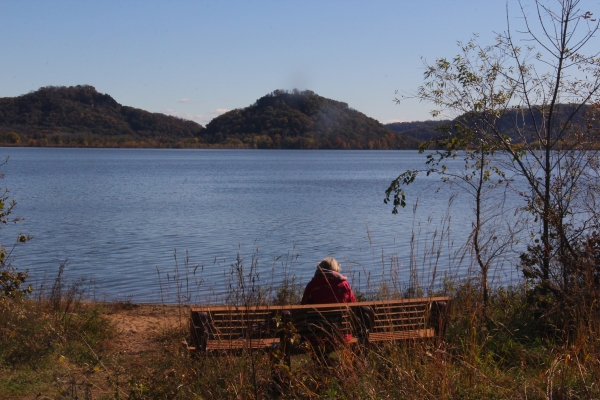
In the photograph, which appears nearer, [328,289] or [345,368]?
[345,368]

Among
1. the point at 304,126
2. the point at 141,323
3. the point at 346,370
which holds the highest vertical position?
the point at 304,126

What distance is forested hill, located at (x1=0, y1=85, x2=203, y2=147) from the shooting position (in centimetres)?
17150

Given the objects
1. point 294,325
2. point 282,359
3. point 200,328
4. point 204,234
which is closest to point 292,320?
point 294,325

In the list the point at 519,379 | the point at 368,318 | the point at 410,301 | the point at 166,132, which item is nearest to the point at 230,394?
the point at 368,318

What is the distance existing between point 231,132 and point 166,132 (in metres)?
29.4

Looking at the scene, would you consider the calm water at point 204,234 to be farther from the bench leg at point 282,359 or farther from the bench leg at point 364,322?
the bench leg at point 282,359

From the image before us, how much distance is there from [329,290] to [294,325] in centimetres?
74

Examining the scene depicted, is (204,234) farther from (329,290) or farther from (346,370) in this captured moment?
(346,370)

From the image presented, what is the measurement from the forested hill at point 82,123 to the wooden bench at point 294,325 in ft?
564

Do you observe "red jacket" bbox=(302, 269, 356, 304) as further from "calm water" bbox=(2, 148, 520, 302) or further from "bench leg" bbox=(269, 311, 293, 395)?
"bench leg" bbox=(269, 311, 293, 395)

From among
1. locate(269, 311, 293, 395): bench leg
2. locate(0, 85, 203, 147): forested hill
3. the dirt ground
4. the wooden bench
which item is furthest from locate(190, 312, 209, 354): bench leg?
locate(0, 85, 203, 147): forested hill

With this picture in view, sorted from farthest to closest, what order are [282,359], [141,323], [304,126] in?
[304,126]
[141,323]
[282,359]

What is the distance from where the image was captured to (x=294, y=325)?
17.1ft

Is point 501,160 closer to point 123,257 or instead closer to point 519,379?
point 519,379
